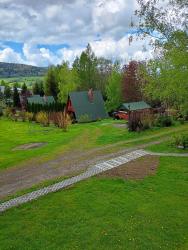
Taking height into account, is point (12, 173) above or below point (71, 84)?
below

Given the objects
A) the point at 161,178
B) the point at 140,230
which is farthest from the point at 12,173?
the point at 140,230

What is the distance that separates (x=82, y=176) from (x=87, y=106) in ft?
115

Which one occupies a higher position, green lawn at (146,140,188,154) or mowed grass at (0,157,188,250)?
green lawn at (146,140,188,154)

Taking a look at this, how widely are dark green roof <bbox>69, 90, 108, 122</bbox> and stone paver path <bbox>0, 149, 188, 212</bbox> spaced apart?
92.2 feet

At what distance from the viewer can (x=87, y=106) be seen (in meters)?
51.1

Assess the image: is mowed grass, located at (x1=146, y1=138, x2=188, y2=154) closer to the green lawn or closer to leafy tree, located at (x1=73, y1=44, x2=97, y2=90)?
the green lawn

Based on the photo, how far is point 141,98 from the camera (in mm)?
60406

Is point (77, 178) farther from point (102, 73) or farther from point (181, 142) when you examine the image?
point (102, 73)

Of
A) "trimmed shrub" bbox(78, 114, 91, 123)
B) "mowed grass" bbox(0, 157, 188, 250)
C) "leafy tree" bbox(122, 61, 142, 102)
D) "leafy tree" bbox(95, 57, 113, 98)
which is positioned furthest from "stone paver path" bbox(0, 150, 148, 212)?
"leafy tree" bbox(95, 57, 113, 98)

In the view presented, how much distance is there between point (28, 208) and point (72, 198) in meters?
1.80

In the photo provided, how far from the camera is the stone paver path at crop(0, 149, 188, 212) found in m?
12.9

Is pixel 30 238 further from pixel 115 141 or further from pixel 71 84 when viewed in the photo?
pixel 71 84

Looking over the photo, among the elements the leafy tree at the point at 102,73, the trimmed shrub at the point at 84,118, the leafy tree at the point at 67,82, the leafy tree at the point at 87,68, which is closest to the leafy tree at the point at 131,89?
the trimmed shrub at the point at 84,118

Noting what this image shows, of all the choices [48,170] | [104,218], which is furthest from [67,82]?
[104,218]
